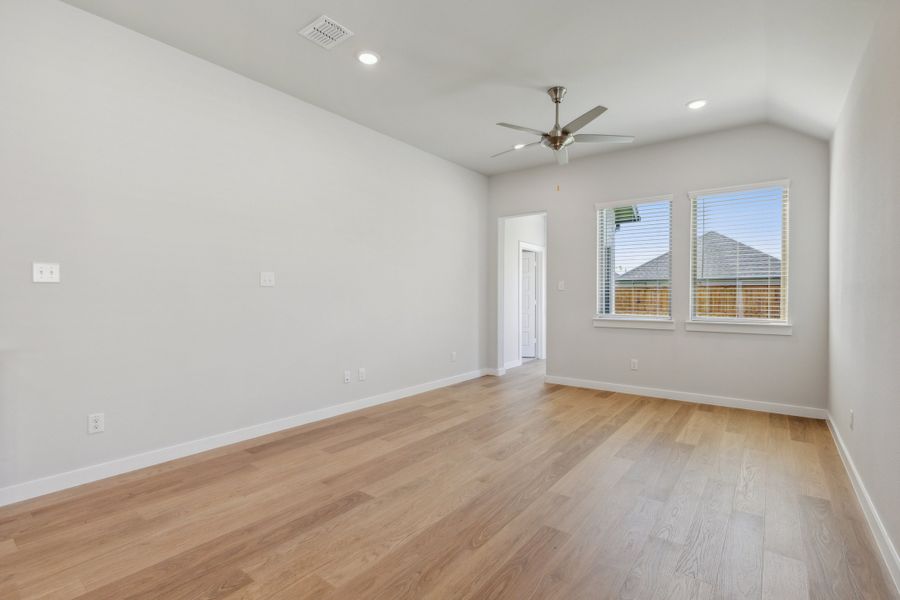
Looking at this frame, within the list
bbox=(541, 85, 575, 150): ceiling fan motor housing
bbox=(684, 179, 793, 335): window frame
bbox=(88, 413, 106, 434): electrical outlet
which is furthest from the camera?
bbox=(684, 179, 793, 335): window frame

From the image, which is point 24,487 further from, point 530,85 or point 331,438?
point 530,85

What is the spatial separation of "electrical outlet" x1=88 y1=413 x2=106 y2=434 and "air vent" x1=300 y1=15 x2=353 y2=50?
2.78 meters

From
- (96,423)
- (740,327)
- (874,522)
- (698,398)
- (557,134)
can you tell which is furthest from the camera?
(698,398)

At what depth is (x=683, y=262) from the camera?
185 inches

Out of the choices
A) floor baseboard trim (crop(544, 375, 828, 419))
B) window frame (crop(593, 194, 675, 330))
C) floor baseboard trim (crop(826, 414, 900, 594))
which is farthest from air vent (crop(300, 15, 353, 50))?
floor baseboard trim (crop(544, 375, 828, 419))

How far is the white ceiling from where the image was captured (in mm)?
2525

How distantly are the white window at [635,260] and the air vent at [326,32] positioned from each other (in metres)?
3.56

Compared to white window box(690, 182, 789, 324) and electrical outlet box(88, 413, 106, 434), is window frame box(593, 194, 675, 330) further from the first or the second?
electrical outlet box(88, 413, 106, 434)

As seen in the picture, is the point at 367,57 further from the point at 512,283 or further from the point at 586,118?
the point at 512,283

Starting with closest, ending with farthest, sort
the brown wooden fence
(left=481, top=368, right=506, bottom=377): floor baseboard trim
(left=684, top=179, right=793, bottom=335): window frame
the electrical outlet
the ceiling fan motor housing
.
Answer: the electrical outlet → the ceiling fan motor housing → (left=684, top=179, right=793, bottom=335): window frame → the brown wooden fence → (left=481, top=368, right=506, bottom=377): floor baseboard trim

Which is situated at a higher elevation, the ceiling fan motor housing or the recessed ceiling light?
the recessed ceiling light

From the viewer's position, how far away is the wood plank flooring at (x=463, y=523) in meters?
1.73

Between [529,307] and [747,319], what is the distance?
3852mm

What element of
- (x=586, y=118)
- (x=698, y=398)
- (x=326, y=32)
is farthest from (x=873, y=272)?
(x=326, y=32)
